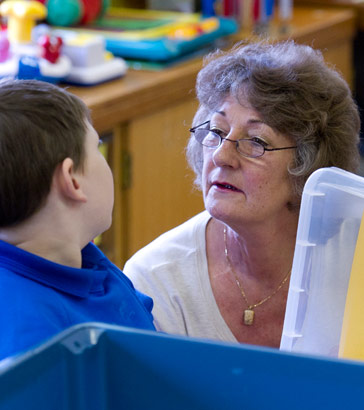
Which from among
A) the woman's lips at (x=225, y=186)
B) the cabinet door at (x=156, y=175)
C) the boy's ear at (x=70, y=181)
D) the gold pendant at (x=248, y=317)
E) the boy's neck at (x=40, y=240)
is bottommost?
the cabinet door at (x=156, y=175)

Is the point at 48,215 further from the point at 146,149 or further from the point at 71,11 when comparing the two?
the point at 71,11

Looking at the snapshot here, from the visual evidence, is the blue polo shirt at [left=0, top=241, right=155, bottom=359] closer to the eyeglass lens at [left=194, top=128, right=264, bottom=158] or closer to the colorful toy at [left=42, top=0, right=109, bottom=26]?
the eyeglass lens at [left=194, top=128, right=264, bottom=158]

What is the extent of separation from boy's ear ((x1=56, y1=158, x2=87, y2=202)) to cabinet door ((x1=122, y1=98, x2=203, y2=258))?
1570 mm

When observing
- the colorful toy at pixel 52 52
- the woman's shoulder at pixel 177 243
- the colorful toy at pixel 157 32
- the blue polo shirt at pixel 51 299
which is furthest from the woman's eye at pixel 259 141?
the colorful toy at pixel 157 32

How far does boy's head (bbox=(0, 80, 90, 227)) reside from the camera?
817mm

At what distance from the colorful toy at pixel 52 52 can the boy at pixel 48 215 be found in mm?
1432

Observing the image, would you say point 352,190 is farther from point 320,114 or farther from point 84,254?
point 320,114

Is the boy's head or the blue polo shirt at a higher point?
the boy's head

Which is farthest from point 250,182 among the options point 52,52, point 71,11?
point 71,11

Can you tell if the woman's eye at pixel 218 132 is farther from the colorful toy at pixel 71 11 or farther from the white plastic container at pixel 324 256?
the colorful toy at pixel 71 11

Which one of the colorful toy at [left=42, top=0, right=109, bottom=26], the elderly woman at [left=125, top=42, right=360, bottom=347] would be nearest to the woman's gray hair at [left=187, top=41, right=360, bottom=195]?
the elderly woman at [left=125, top=42, right=360, bottom=347]

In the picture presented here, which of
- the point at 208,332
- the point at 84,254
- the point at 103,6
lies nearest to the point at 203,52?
the point at 103,6

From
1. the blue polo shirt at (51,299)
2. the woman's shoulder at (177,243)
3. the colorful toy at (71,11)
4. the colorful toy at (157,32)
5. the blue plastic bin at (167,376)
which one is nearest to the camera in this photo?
the blue plastic bin at (167,376)

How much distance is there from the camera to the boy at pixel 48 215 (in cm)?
80
